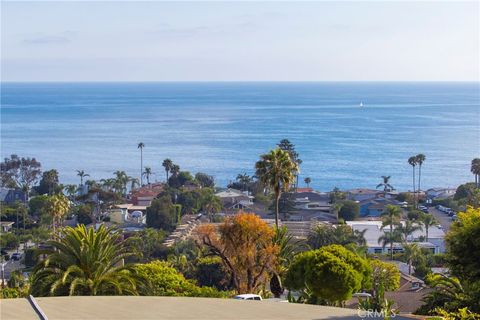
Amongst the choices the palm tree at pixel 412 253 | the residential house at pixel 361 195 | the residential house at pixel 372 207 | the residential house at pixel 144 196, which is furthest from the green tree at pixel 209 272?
the residential house at pixel 361 195

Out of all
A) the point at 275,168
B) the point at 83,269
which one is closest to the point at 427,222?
the point at 275,168

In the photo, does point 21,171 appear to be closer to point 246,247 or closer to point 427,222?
point 427,222

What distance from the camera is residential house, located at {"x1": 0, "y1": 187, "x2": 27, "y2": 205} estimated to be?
90938 millimetres

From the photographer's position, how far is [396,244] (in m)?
61.3

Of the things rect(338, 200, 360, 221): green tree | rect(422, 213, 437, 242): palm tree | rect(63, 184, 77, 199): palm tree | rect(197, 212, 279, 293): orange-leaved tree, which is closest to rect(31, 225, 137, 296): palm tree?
rect(197, 212, 279, 293): orange-leaved tree

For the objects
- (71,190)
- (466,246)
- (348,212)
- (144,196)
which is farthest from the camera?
(144,196)

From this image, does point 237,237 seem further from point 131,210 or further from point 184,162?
point 184,162

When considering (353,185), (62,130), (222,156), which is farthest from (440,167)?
(62,130)

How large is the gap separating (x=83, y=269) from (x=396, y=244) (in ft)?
144

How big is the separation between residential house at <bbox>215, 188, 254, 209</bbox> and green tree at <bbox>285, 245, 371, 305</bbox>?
56728 millimetres

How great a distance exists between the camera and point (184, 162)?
132750mm

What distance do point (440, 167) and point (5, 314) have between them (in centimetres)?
12067

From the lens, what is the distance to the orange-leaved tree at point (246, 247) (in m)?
32.8

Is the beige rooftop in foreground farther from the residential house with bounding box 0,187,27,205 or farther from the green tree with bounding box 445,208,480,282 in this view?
the residential house with bounding box 0,187,27,205
